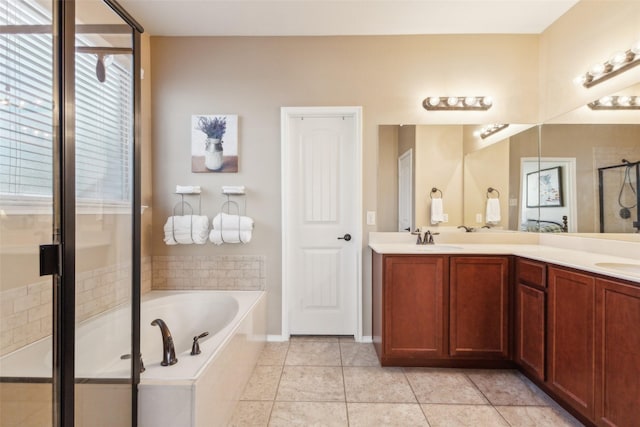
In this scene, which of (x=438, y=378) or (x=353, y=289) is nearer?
(x=438, y=378)

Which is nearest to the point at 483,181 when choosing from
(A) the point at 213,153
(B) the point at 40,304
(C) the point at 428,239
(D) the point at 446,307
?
(C) the point at 428,239

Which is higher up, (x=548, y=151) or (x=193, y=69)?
(x=193, y=69)

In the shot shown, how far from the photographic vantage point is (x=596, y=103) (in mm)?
2051

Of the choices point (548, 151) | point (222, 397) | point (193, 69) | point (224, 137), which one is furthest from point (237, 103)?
point (548, 151)

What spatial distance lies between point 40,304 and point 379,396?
178 cm

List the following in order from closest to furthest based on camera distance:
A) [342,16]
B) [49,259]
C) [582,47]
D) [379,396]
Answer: [49,259] → [379,396] → [582,47] → [342,16]

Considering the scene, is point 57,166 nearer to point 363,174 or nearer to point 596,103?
point 363,174

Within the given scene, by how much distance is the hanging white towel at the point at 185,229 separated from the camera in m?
2.45

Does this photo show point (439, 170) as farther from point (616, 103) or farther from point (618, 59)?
point (618, 59)

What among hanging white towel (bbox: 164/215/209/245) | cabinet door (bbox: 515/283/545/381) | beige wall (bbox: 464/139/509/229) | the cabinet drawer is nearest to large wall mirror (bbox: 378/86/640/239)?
beige wall (bbox: 464/139/509/229)

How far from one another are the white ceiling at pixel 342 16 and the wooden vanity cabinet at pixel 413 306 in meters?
1.88

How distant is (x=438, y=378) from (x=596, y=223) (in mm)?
1537

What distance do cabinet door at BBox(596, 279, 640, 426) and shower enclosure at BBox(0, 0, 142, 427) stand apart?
7.18ft

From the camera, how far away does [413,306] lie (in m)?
2.11
